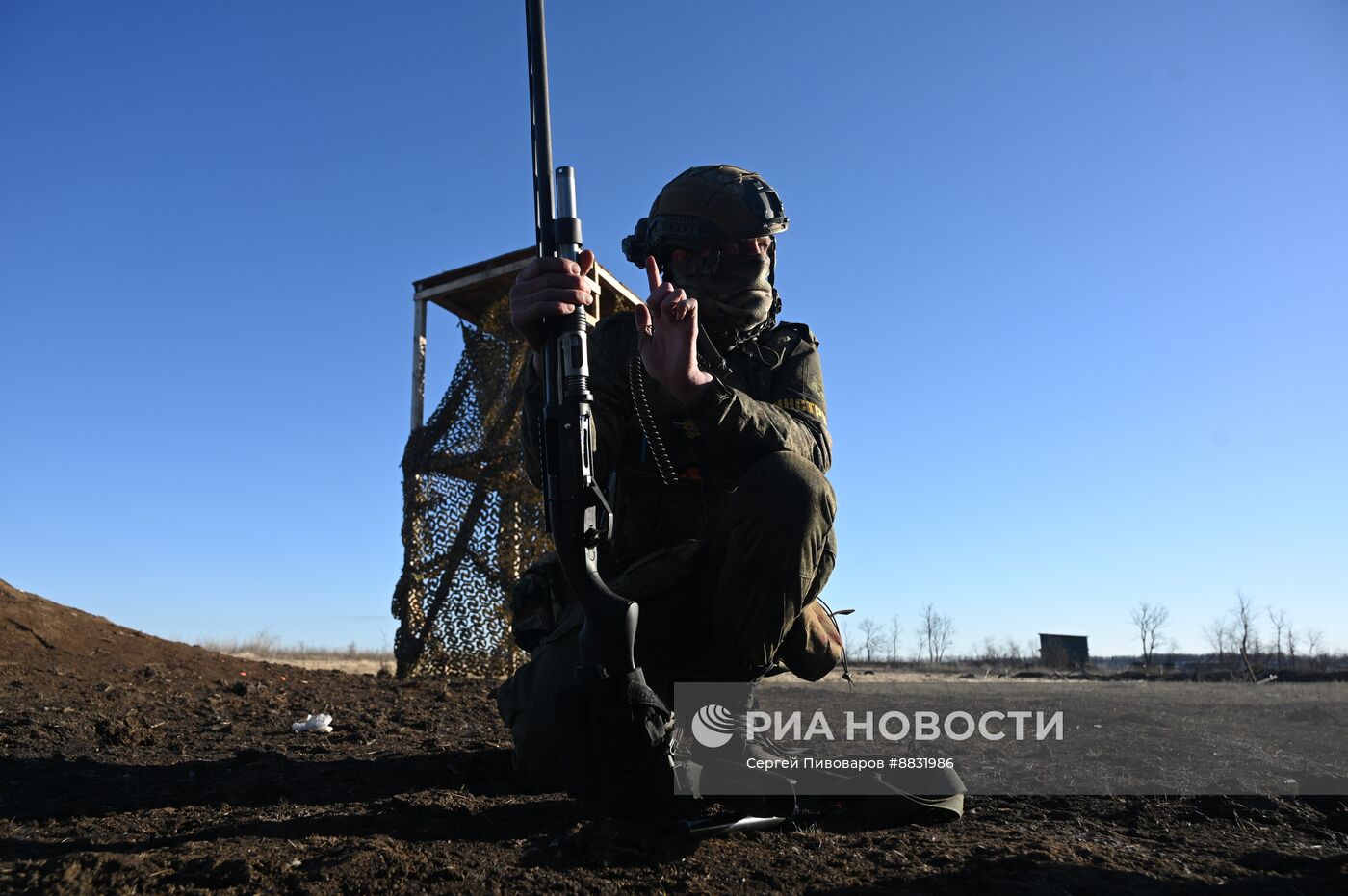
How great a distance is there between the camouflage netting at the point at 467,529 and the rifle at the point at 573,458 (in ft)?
15.2

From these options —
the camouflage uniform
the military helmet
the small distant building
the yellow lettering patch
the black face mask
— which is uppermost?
the military helmet

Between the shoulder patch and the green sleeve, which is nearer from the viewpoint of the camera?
the green sleeve

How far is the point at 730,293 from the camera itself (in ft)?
10.2

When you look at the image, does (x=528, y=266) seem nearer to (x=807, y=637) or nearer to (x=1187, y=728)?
(x=807, y=637)

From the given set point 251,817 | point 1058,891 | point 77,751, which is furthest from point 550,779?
point 77,751

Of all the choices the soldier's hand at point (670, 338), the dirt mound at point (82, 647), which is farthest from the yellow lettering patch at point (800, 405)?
the dirt mound at point (82, 647)

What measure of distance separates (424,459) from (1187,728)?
5428 millimetres

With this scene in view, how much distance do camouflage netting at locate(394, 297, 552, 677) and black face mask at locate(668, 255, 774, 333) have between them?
4.09 m

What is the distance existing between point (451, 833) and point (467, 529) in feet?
17.0

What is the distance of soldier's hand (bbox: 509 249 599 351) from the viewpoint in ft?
7.80

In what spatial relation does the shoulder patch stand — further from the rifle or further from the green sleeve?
the rifle

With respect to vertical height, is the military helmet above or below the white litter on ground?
above
